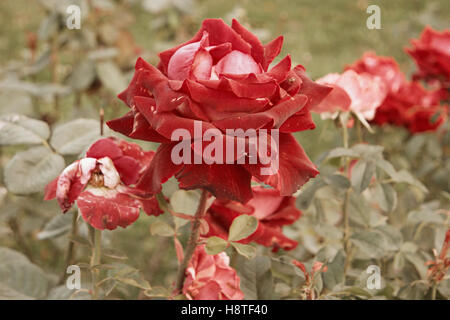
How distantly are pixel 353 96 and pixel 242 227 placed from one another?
30 centimetres

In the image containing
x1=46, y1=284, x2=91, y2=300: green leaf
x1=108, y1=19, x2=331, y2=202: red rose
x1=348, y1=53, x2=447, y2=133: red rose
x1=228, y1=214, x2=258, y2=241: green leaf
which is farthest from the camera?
x1=348, y1=53, x2=447, y2=133: red rose

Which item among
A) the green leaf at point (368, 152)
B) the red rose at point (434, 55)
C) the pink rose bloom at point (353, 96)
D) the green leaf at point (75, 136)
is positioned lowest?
the green leaf at point (368, 152)

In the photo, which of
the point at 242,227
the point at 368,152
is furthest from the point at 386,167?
the point at 242,227

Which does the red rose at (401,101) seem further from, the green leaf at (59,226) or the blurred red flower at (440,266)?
the green leaf at (59,226)

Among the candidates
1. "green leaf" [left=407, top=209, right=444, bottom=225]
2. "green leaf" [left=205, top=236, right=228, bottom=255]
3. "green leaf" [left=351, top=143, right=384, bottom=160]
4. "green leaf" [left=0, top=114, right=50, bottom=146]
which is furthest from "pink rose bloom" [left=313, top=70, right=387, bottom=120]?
"green leaf" [left=0, top=114, right=50, bottom=146]

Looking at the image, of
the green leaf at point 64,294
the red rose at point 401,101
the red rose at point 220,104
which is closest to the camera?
the red rose at point 220,104

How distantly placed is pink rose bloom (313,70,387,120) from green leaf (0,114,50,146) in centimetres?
39

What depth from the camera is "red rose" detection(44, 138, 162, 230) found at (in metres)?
0.54

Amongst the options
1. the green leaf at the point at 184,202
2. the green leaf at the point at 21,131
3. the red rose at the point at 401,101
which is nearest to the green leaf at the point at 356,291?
the green leaf at the point at 184,202

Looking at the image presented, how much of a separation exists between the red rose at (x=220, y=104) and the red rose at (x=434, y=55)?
0.67 metres

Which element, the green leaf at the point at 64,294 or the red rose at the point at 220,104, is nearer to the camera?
the red rose at the point at 220,104

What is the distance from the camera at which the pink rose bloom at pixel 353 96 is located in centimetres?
75

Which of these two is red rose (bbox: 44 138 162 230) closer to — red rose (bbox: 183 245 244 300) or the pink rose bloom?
red rose (bbox: 183 245 244 300)

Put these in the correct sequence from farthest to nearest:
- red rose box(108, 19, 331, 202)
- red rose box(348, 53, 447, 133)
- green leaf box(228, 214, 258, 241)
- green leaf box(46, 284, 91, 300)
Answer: red rose box(348, 53, 447, 133)
green leaf box(46, 284, 91, 300)
green leaf box(228, 214, 258, 241)
red rose box(108, 19, 331, 202)
